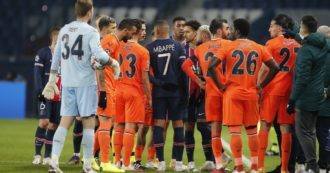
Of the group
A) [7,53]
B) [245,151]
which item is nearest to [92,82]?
[245,151]

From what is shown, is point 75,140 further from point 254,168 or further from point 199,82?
point 254,168

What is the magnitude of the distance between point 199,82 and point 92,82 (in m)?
1.99

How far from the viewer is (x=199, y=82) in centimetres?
1212

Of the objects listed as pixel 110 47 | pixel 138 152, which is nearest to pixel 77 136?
pixel 138 152

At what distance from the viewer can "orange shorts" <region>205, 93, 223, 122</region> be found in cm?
1155

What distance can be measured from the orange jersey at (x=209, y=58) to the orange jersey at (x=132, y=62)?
0.74 meters

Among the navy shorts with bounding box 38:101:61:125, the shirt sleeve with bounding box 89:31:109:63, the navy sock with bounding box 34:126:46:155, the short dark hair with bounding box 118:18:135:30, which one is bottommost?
the navy sock with bounding box 34:126:46:155

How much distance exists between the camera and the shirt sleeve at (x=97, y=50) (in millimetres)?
10383

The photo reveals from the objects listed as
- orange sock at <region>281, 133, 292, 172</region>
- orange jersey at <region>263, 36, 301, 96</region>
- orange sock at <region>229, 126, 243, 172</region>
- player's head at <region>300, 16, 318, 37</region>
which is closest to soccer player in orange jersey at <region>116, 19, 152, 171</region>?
orange sock at <region>229, 126, 243, 172</region>

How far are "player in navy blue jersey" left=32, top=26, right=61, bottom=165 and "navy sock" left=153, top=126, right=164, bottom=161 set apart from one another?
5.15ft

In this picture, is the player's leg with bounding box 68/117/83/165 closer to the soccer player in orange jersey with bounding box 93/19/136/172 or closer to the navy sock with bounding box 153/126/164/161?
the soccer player in orange jersey with bounding box 93/19/136/172

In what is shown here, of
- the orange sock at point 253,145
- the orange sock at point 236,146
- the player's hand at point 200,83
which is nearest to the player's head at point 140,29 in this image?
the player's hand at point 200,83

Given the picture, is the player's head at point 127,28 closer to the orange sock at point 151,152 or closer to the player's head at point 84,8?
the player's head at point 84,8

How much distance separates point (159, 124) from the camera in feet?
41.1
